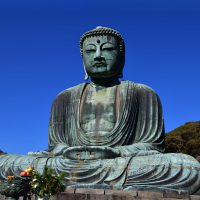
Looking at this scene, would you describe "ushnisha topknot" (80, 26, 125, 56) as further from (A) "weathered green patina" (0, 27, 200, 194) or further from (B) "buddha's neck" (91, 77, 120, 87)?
(B) "buddha's neck" (91, 77, 120, 87)

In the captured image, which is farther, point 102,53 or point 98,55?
point 102,53

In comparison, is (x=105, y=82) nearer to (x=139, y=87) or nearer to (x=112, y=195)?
(x=139, y=87)

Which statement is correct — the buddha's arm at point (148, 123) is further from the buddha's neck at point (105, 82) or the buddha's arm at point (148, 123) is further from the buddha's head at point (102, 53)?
the buddha's head at point (102, 53)

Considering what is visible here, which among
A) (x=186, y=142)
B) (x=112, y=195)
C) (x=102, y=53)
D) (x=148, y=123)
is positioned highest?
(x=102, y=53)

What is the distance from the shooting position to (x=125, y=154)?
1060 centimetres

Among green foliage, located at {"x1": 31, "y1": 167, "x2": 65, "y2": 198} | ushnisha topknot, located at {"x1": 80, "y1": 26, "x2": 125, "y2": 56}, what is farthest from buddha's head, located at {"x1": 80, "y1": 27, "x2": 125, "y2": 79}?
green foliage, located at {"x1": 31, "y1": 167, "x2": 65, "y2": 198}

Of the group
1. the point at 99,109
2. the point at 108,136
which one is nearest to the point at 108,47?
the point at 99,109

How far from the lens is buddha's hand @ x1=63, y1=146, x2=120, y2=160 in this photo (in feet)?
34.4

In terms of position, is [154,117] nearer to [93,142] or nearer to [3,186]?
[93,142]

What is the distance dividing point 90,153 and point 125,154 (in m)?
0.75

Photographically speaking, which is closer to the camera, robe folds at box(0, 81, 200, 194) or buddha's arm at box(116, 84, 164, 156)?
robe folds at box(0, 81, 200, 194)

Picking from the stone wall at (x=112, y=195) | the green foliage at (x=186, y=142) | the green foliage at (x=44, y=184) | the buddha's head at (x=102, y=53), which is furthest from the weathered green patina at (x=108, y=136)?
the green foliage at (x=186, y=142)

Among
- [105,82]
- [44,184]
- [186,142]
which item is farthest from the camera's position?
[186,142]

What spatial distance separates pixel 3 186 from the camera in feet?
24.0
